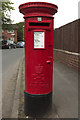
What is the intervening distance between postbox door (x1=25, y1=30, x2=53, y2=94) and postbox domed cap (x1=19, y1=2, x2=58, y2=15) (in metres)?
0.37

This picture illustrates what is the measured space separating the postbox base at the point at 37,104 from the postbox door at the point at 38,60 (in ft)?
0.32

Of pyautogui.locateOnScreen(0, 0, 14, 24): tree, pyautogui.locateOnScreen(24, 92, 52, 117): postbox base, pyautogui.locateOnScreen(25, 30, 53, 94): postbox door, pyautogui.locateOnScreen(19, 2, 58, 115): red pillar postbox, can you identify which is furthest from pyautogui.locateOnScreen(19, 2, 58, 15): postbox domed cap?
pyautogui.locateOnScreen(0, 0, 14, 24): tree

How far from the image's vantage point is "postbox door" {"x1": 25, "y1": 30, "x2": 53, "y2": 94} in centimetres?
323

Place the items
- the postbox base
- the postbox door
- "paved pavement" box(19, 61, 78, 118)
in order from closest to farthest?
the postbox door, the postbox base, "paved pavement" box(19, 61, 78, 118)

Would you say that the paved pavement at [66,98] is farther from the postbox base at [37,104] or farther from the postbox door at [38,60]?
the postbox door at [38,60]

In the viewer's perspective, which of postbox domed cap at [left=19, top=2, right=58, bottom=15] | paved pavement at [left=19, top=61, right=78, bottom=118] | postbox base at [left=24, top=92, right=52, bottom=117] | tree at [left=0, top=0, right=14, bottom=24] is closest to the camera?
postbox domed cap at [left=19, top=2, right=58, bottom=15]

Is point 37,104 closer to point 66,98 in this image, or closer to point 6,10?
point 66,98

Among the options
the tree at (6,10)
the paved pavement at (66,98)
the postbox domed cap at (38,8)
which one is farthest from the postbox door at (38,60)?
the tree at (6,10)

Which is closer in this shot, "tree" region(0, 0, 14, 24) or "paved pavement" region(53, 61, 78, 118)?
"paved pavement" region(53, 61, 78, 118)

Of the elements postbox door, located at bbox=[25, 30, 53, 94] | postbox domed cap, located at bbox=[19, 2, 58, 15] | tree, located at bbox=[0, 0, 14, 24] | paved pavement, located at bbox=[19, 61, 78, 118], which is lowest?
paved pavement, located at bbox=[19, 61, 78, 118]

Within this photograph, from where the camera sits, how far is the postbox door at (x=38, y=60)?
10.6 ft

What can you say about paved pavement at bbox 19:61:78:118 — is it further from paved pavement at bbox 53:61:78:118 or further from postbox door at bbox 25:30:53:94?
postbox door at bbox 25:30:53:94

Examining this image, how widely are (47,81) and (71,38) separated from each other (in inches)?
222

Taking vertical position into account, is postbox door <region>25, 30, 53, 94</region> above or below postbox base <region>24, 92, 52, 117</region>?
above
